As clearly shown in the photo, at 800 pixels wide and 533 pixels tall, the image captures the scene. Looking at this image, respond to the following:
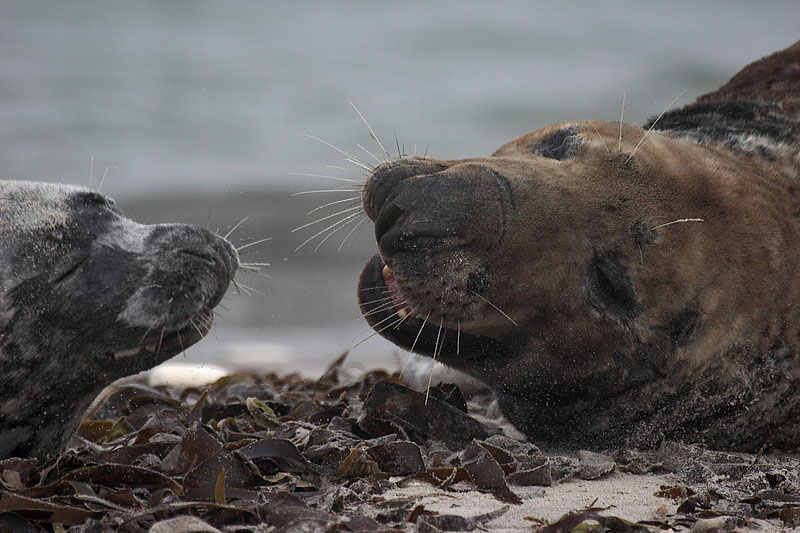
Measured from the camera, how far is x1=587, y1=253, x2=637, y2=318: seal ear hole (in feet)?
12.7

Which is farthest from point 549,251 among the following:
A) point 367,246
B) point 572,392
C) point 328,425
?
point 367,246

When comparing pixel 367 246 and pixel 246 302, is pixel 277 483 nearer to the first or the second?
pixel 246 302

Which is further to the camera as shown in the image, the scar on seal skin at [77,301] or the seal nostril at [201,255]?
the seal nostril at [201,255]

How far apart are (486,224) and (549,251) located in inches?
10.8

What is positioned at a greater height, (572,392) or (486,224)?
(486,224)

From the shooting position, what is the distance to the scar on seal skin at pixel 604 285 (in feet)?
12.6

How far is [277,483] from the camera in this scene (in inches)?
132

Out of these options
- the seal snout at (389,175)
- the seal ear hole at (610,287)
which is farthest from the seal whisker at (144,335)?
the seal ear hole at (610,287)

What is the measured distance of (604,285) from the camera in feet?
12.9

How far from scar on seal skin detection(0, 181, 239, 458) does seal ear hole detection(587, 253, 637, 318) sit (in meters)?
1.46

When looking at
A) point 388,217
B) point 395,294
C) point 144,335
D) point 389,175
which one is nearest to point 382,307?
point 395,294

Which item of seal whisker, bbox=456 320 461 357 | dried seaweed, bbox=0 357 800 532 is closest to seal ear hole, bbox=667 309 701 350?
dried seaweed, bbox=0 357 800 532

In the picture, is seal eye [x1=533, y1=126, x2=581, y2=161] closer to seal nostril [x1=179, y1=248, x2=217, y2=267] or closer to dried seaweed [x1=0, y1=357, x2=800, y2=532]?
dried seaweed [x1=0, y1=357, x2=800, y2=532]

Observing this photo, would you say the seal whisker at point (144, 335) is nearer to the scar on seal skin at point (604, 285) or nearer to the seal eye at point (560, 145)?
the scar on seal skin at point (604, 285)
